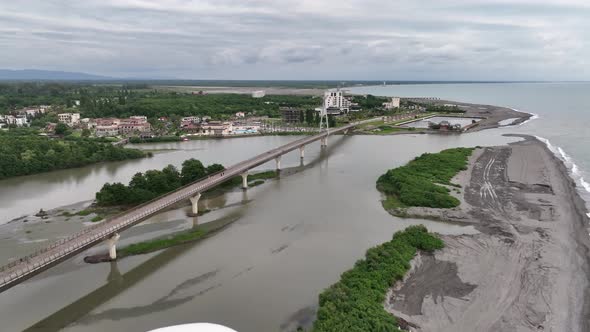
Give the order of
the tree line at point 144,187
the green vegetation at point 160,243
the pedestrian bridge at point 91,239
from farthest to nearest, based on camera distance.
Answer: the tree line at point 144,187
the green vegetation at point 160,243
the pedestrian bridge at point 91,239

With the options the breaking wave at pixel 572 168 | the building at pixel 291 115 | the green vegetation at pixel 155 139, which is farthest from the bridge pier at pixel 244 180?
the building at pixel 291 115

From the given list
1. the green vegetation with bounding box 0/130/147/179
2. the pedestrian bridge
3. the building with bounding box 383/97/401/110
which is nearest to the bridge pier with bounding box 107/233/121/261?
the pedestrian bridge

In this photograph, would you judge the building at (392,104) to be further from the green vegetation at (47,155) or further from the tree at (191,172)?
the tree at (191,172)

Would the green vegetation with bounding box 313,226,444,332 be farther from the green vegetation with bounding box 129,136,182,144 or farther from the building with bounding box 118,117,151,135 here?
the building with bounding box 118,117,151,135

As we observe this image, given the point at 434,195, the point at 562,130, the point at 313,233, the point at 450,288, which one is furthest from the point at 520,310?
the point at 562,130

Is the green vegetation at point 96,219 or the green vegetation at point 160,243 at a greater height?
the green vegetation at point 96,219

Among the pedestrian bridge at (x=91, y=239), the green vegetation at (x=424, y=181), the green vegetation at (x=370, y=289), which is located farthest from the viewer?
the green vegetation at (x=424, y=181)

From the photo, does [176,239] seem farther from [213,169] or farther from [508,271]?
[508,271]

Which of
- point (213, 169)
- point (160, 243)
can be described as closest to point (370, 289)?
point (160, 243)
